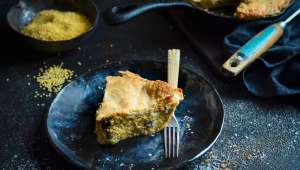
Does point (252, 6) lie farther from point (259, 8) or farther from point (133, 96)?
point (133, 96)

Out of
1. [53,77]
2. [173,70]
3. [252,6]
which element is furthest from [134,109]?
[252,6]

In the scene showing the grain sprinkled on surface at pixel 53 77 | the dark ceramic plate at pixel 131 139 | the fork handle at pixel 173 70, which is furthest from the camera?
the grain sprinkled on surface at pixel 53 77

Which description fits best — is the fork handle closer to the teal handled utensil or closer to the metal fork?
the metal fork

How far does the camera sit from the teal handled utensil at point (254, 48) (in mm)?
1210

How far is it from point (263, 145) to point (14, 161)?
588mm

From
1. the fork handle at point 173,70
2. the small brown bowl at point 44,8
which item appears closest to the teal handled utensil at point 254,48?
the fork handle at point 173,70

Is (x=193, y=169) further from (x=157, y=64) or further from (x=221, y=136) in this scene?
(x=157, y=64)

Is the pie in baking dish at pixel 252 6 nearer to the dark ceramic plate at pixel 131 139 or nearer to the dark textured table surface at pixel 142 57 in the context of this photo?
the dark textured table surface at pixel 142 57

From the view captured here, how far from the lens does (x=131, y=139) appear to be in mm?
1083

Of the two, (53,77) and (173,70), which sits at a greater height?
(173,70)

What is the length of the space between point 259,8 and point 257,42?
0.51 feet

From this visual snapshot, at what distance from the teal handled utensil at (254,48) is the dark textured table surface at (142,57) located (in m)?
0.08

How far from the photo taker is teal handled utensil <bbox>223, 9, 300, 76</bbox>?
3.97 feet

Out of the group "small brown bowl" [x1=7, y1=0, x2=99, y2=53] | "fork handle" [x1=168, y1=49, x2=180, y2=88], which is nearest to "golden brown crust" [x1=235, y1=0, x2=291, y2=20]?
"fork handle" [x1=168, y1=49, x2=180, y2=88]
